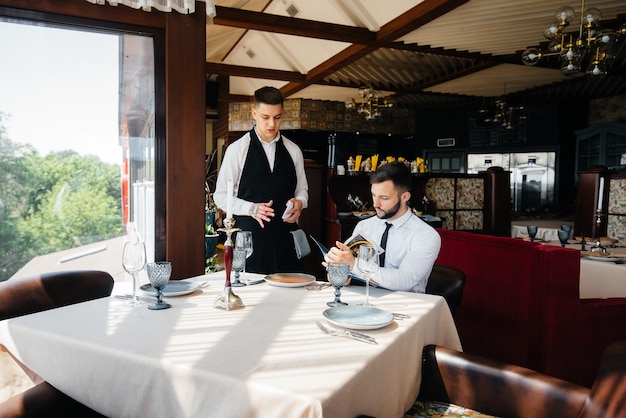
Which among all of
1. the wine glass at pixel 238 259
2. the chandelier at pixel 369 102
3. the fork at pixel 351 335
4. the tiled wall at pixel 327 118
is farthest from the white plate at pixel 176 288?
the tiled wall at pixel 327 118

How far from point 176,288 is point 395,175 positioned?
1139mm

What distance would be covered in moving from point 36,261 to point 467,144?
38.1ft

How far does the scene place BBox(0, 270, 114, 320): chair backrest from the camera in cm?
188

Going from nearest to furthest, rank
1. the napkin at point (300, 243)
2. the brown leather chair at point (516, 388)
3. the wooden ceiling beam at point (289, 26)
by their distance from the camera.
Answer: the brown leather chair at point (516, 388)
the napkin at point (300, 243)
the wooden ceiling beam at point (289, 26)

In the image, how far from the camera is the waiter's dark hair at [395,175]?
2.31 m

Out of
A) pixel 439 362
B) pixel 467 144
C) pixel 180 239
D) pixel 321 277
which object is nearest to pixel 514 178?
pixel 467 144

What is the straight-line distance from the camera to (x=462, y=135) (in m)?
12.8

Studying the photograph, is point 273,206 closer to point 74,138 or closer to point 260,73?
point 74,138

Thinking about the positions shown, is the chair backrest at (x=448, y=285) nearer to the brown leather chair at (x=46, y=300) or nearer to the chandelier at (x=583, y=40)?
the brown leather chair at (x=46, y=300)

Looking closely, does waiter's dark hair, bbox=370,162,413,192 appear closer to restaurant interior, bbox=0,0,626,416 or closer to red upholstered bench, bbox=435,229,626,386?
restaurant interior, bbox=0,0,626,416

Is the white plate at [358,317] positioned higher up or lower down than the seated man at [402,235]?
lower down

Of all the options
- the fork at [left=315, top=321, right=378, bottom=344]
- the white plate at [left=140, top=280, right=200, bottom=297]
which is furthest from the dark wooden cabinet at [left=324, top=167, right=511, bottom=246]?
the fork at [left=315, top=321, right=378, bottom=344]

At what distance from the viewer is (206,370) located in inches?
44.3

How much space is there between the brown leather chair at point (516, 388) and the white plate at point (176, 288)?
3.02ft
